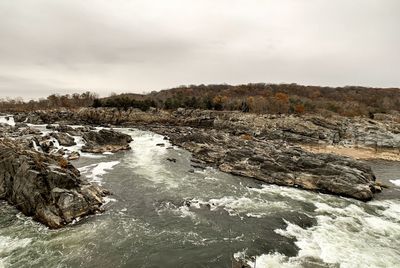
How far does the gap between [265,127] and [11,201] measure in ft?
209

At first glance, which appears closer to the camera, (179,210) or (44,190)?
(44,190)

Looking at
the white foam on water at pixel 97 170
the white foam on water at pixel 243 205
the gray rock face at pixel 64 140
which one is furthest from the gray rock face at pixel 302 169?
the gray rock face at pixel 64 140

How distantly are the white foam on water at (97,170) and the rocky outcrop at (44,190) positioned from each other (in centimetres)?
618

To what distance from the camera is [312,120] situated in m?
77.7

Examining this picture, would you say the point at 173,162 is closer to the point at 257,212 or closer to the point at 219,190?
the point at 219,190

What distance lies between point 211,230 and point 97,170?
20.2 metres

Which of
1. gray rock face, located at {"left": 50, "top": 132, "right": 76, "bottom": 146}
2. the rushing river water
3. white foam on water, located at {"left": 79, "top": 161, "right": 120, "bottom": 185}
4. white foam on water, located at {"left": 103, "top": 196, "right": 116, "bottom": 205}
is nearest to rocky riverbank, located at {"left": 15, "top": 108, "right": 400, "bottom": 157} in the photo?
the rushing river water

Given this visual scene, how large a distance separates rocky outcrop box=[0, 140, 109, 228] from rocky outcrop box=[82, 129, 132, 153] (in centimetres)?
2078

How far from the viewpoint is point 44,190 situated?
74.3 feet

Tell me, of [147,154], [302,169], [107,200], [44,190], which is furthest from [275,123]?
[44,190]

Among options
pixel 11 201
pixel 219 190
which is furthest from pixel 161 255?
pixel 11 201

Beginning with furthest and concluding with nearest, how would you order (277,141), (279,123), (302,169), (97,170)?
1. (279,123)
2. (277,141)
3. (97,170)
4. (302,169)

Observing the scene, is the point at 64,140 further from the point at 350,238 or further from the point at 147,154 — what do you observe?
the point at 350,238

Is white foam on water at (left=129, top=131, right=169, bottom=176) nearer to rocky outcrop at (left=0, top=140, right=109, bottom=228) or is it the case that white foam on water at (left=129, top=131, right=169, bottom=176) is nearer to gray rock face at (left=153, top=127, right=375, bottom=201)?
gray rock face at (left=153, top=127, right=375, bottom=201)
